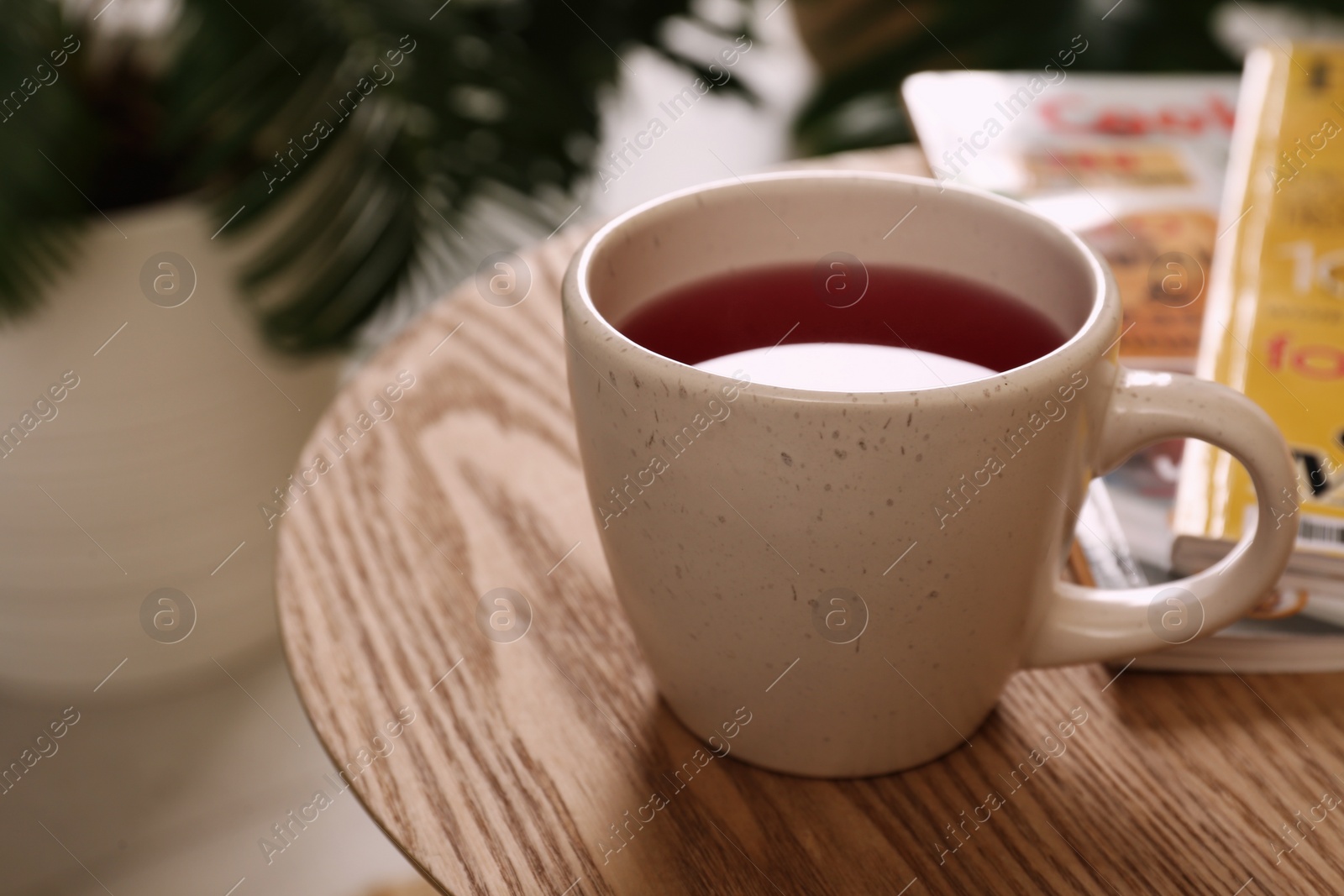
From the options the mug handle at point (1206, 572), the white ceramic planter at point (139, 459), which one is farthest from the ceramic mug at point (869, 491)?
the white ceramic planter at point (139, 459)

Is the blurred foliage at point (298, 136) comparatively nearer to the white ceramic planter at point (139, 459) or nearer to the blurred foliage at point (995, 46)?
the white ceramic planter at point (139, 459)

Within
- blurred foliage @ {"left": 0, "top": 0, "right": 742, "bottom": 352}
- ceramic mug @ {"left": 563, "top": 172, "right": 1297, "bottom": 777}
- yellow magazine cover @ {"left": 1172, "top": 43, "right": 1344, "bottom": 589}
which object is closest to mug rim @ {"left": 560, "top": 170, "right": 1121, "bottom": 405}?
ceramic mug @ {"left": 563, "top": 172, "right": 1297, "bottom": 777}

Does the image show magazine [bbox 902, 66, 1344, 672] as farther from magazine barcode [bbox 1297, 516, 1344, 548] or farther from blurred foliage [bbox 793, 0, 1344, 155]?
blurred foliage [bbox 793, 0, 1344, 155]

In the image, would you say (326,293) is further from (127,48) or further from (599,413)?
(599,413)

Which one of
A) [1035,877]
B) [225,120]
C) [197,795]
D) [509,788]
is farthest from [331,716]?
[197,795]

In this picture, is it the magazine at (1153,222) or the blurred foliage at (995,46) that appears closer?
the magazine at (1153,222)

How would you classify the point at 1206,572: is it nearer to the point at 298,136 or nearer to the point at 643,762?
the point at 643,762

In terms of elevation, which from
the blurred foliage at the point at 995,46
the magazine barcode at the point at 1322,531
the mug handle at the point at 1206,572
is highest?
the mug handle at the point at 1206,572

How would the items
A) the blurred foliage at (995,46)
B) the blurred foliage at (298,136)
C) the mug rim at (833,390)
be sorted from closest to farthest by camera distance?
the mug rim at (833,390), the blurred foliage at (298,136), the blurred foliage at (995,46)
